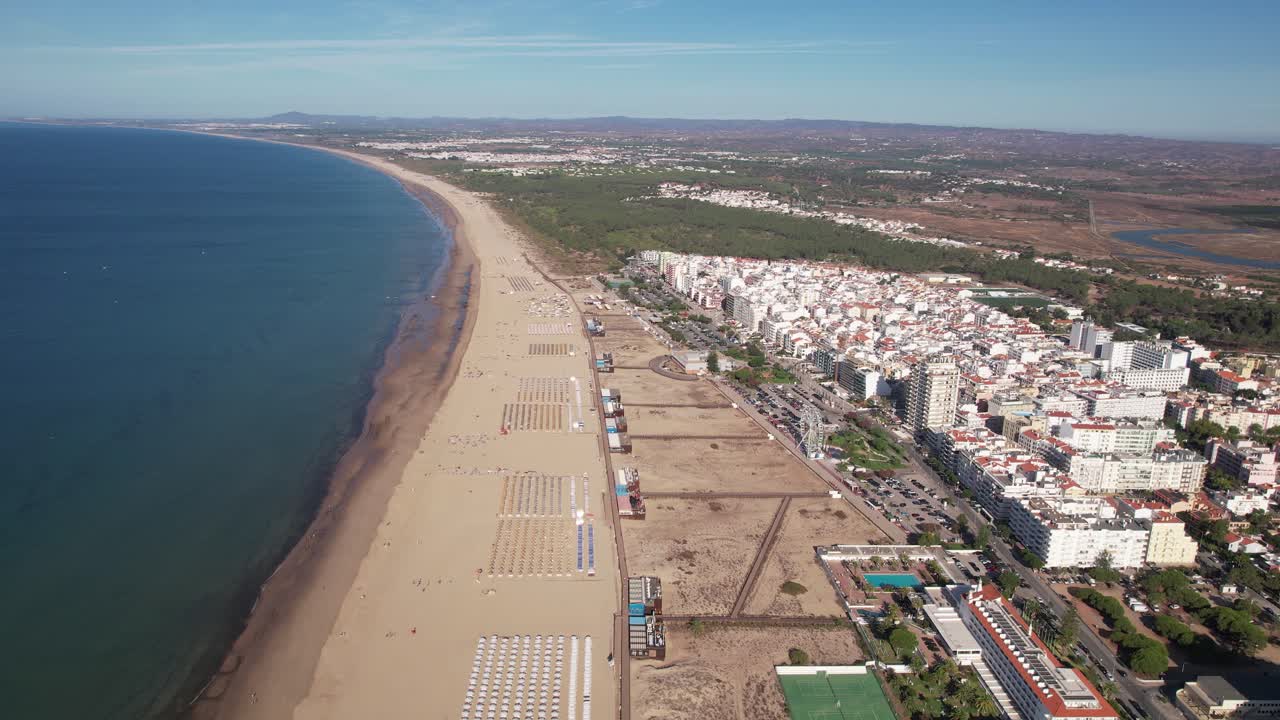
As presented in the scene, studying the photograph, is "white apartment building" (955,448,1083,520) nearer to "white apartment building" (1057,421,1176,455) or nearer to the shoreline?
"white apartment building" (1057,421,1176,455)

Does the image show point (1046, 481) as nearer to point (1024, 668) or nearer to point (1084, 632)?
point (1084, 632)

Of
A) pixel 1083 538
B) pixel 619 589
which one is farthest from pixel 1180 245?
pixel 619 589

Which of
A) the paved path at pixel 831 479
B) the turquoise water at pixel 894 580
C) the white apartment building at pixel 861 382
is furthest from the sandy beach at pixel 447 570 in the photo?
the white apartment building at pixel 861 382

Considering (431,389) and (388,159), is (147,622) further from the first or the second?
(388,159)

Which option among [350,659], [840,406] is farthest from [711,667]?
[840,406]

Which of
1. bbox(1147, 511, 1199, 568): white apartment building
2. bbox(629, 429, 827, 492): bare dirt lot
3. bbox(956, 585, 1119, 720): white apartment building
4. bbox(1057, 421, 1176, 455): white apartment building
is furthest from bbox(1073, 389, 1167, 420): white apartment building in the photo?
bbox(956, 585, 1119, 720): white apartment building

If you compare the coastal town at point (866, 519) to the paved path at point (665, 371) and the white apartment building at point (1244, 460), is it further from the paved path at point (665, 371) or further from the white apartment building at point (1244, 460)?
the paved path at point (665, 371)
